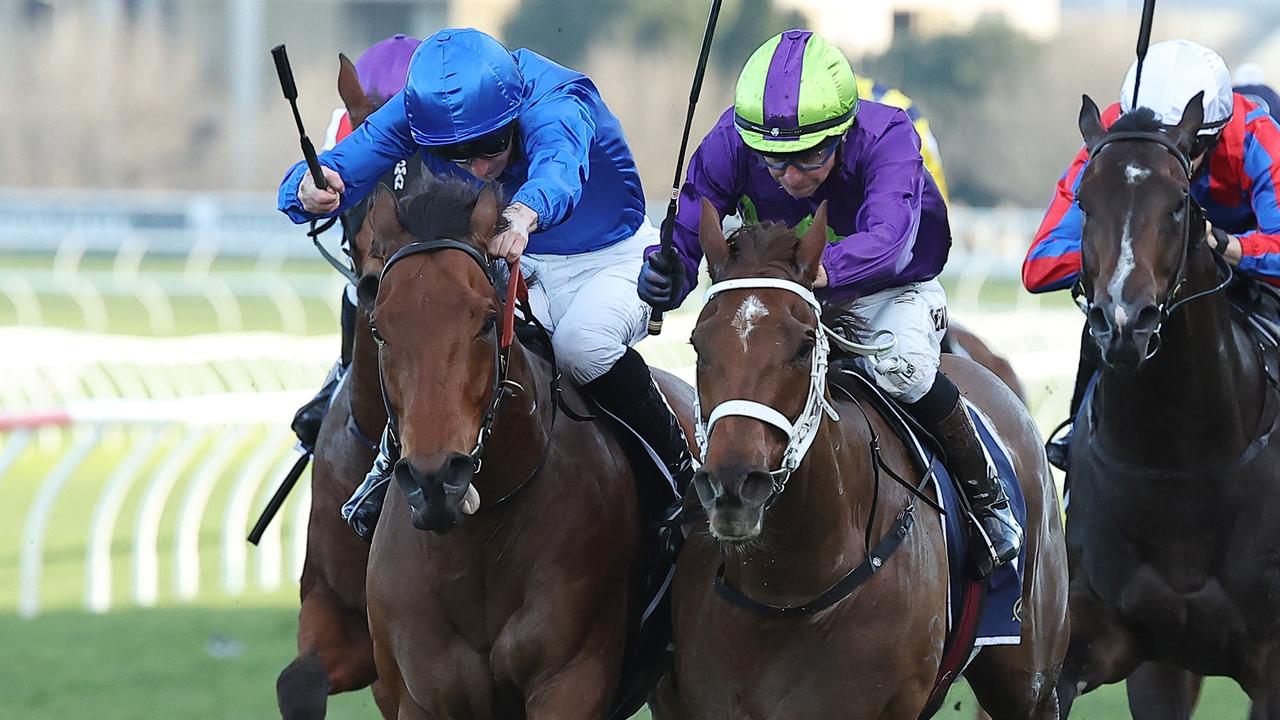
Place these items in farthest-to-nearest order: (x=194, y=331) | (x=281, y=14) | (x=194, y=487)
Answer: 1. (x=281, y=14)
2. (x=194, y=331)
3. (x=194, y=487)

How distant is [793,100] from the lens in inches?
160

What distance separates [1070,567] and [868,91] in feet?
8.95

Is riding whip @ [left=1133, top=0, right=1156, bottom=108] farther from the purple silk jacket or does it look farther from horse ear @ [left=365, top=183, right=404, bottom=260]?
horse ear @ [left=365, top=183, right=404, bottom=260]

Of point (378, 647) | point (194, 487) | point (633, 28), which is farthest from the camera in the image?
point (633, 28)

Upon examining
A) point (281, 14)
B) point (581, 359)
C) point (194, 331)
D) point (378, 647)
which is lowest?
point (281, 14)

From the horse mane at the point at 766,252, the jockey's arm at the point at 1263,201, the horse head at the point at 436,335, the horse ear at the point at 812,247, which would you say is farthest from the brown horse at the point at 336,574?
the jockey's arm at the point at 1263,201

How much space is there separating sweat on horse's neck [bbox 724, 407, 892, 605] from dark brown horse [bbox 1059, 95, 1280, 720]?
108cm

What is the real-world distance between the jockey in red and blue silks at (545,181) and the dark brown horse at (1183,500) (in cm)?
116

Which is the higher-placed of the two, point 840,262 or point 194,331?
point 840,262

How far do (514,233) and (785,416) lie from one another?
2.45ft

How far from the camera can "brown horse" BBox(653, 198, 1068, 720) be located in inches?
138

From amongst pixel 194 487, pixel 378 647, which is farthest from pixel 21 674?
pixel 378 647

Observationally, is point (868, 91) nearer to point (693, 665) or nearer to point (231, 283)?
point (693, 665)

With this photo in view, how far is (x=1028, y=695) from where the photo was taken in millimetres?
4863
